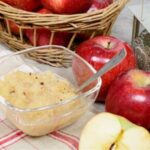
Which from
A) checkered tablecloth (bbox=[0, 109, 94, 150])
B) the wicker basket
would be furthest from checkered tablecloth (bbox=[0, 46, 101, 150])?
the wicker basket

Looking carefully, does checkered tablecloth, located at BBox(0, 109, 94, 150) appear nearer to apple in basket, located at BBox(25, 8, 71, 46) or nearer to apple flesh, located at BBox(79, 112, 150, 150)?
apple flesh, located at BBox(79, 112, 150, 150)

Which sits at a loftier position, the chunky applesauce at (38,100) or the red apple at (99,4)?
the red apple at (99,4)

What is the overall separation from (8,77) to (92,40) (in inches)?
5.4

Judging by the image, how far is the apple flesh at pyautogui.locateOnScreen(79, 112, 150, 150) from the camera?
0.44 metres

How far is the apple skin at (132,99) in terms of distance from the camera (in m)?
0.51

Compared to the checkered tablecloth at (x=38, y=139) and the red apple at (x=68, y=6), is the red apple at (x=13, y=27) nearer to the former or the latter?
the red apple at (x=68, y=6)

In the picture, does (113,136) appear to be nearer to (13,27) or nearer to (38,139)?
(38,139)

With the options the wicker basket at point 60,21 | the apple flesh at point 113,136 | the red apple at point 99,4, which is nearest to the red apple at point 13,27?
the wicker basket at point 60,21

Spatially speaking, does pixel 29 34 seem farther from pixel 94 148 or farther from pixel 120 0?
pixel 94 148

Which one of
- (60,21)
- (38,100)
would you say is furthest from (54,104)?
(60,21)

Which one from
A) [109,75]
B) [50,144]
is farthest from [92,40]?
[50,144]

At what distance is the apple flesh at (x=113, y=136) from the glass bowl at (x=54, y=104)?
0.05 meters

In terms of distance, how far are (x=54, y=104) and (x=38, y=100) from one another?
0.12 feet

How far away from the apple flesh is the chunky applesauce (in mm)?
54
